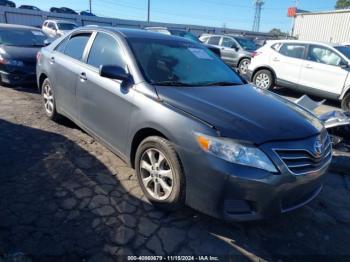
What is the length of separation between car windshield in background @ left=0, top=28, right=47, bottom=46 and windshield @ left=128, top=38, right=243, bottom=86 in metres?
6.09

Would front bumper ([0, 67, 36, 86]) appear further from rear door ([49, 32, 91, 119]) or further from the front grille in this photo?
the front grille

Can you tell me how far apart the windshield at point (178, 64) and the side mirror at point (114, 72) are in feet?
0.67

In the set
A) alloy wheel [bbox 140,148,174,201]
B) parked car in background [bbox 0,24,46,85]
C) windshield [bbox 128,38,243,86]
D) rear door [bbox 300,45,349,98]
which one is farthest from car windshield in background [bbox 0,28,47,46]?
rear door [bbox 300,45,349,98]

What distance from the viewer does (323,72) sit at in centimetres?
882

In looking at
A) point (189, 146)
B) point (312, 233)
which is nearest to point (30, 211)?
point (189, 146)

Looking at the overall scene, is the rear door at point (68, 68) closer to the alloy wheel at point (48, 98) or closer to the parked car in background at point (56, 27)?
the alloy wheel at point (48, 98)

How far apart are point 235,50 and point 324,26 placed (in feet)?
44.8

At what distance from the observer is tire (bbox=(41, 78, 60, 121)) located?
5.29m

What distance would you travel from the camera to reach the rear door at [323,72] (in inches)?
337

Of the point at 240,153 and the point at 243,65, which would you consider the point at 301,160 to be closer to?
the point at 240,153

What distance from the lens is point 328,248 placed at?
294 centimetres

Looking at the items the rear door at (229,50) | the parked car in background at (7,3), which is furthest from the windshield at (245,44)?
the parked car in background at (7,3)

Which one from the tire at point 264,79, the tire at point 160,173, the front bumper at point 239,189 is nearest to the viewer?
the front bumper at point 239,189

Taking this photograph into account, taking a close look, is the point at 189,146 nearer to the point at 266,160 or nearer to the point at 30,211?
the point at 266,160
